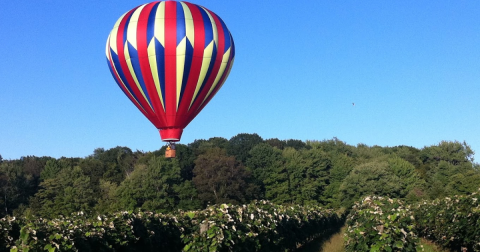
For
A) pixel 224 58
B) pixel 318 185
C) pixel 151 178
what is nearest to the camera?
pixel 224 58

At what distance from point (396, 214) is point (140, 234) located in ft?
22.3

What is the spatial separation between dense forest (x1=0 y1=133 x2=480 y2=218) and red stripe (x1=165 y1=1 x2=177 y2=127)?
35.4 meters

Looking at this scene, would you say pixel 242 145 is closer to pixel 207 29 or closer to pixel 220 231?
pixel 207 29

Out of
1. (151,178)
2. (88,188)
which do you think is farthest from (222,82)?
(88,188)

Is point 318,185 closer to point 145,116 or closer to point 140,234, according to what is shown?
point 145,116

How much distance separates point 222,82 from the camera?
31969 mm

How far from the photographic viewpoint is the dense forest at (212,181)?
67500mm

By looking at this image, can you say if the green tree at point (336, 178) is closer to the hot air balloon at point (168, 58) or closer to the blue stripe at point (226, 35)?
the blue stripe at point (226, 35)

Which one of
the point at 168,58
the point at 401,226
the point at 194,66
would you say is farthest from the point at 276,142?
the point at 401,226

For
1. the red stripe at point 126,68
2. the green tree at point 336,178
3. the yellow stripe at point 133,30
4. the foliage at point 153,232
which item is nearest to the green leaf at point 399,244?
the foliage at point 153,232

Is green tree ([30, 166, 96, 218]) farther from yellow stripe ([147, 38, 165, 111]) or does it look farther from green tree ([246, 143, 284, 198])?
yellow stripe ([147, 38, 165, 111])

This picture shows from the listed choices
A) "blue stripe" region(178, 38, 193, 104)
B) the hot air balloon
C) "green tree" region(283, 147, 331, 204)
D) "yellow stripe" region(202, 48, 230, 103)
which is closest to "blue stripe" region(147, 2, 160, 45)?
the hot air balloon

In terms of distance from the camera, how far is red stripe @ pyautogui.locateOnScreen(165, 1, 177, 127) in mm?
28719

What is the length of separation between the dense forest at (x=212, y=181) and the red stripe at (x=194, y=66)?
35.2 meters
